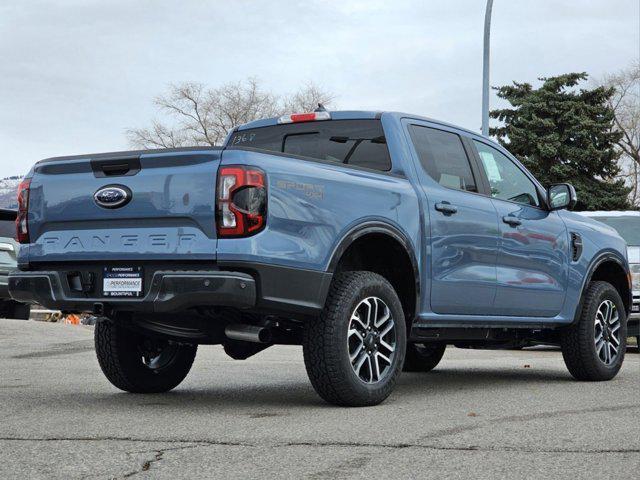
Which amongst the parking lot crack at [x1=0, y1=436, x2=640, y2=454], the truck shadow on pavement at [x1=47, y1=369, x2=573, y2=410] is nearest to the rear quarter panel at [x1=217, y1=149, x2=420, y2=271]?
the truck shadow on pavement at [x1=47, y1=369, x2=573, y2=410]

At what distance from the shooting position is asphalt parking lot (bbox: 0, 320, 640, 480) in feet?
14.9

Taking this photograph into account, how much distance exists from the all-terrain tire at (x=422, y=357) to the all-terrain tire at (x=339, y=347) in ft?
10.6

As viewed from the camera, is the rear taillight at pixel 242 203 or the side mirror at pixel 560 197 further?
the side mirror at pixel 560 197

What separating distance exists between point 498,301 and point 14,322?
37.6 ft

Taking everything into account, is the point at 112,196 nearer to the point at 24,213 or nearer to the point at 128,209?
the point at 128,209

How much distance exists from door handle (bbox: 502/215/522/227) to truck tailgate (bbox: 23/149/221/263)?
9.17 ft

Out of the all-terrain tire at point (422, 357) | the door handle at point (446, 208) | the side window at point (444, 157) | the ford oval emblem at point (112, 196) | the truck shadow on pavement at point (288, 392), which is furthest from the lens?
the all-terrain tire at point (422, 357)

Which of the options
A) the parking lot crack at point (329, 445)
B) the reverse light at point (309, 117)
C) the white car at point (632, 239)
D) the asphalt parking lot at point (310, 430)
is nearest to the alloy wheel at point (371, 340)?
the asphalt parking lot at point (310, 430)

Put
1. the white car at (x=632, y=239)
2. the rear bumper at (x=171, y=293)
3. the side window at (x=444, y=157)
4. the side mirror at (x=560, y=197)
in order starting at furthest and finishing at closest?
the white car at (x=632, y=239), the side mirror at (x=560, y=197), the side window at (x=444, y=157), the rear bumper at (x=171, y=293)

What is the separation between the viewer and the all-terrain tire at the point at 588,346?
29.3 feet

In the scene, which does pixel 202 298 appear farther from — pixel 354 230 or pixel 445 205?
pixel 445 205

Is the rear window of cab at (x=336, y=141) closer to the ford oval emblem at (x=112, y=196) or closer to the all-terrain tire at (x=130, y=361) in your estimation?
the ford oval emblem at (x=112, y=196)

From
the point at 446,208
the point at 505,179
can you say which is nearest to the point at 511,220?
the point at 505,179

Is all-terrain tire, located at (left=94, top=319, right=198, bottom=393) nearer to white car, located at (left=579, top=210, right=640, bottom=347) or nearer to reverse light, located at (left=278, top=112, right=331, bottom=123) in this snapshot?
reverse light, located at (left=278, top=112, right=331, bottom=123)
